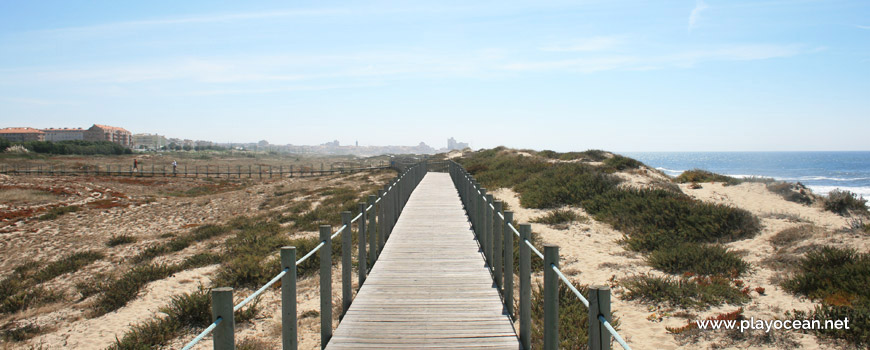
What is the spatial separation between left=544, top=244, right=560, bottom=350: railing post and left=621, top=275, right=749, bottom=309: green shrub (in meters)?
3.91

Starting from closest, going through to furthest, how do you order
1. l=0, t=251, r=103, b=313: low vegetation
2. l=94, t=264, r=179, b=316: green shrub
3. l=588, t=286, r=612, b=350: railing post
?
1. l=588, t=286, r=612, b=350: railing post
2. l=94, t=264, r=179, b=316: green shrub
3. l=0, t=251, r=103, b=313: low vegetation

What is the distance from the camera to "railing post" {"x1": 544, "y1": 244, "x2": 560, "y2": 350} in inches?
152

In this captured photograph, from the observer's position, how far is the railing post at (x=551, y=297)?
3.85m

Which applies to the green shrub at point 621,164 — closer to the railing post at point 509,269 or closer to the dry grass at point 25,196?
the railing post at point 509,269

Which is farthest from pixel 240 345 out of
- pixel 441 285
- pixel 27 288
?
pixel 27 288

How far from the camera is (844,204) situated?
14711mm

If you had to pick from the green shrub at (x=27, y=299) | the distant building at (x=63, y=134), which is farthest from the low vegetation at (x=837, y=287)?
the distant building at (x=63, y=134)

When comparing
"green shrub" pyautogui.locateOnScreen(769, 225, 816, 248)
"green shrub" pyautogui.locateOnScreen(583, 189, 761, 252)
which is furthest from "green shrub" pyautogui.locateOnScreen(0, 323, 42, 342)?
"green shrub" pyautogui.locateOnScreen(769, 225, 816, 248)

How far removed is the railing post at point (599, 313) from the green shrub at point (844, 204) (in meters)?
16.0

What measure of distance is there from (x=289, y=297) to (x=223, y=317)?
3.96 feet

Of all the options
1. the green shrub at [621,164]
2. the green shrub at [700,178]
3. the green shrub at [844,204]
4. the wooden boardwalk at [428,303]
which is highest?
the green shrub at [621,164]

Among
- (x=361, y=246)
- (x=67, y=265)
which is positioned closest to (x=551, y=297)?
(x=361, y=246)

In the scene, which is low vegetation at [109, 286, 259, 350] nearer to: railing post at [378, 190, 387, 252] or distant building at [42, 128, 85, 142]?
railing post at [378, 190, 387, 252]

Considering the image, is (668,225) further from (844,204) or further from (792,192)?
(792,192)
